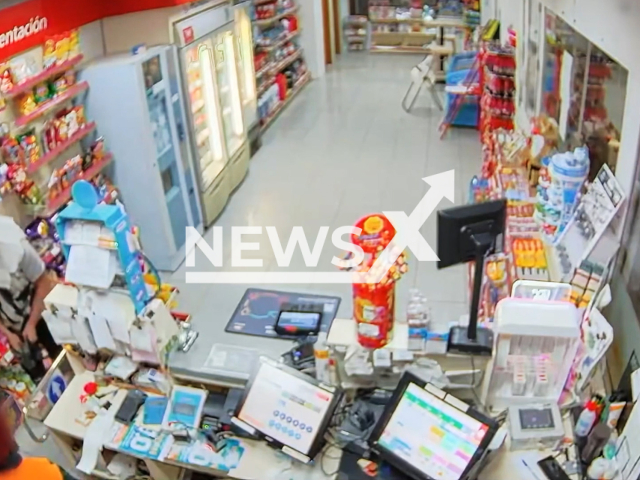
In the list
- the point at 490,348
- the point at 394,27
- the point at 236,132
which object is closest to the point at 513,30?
the point at 236,132

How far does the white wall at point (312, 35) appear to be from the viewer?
1035 centimetres

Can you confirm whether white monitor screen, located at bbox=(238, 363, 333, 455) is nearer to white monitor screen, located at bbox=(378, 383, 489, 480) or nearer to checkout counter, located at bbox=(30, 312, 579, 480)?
checkout counter, located at bbox=(30, 312, 579, 480)

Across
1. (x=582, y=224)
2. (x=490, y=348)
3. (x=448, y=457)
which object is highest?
(x=582, y=224)

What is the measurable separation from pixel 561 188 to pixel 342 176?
11.9ft

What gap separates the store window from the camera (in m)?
3.12

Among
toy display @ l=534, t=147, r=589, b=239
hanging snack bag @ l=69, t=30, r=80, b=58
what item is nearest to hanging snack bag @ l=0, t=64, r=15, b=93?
hanging snack bag @ l=69, t=30, r=80, b=58

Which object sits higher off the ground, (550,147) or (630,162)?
(630,162)

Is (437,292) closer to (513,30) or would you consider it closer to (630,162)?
(630,162)

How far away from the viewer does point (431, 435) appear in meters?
2.55

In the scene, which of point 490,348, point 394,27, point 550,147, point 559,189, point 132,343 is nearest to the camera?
point 490,348

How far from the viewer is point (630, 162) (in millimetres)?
2783

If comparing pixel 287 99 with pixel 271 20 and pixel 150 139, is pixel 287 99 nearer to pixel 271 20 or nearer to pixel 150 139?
pixel 271 20

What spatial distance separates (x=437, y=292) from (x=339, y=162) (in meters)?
2.89

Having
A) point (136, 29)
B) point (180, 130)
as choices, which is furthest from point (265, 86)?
point (136, 29)
